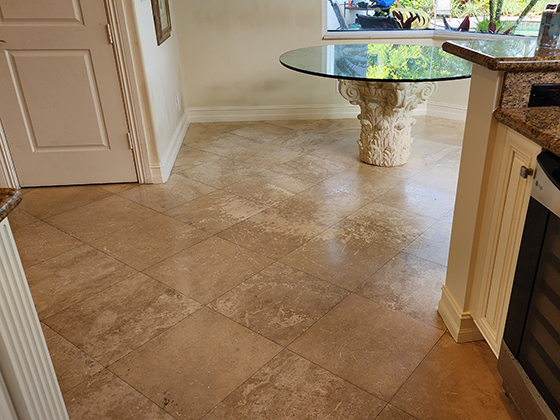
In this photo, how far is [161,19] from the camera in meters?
3.70

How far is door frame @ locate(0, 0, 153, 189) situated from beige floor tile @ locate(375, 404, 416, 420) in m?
2.40

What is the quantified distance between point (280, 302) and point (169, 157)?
1.94 metres

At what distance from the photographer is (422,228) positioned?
269 centimetres

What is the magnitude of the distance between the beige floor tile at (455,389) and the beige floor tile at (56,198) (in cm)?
237

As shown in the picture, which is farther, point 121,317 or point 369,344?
point 121,317

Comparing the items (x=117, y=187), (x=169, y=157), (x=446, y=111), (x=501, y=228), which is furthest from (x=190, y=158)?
(x=501, y=228)

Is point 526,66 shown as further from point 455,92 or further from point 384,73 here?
point 455,92

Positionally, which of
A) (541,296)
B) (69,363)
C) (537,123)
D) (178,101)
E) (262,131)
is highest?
(537,123)

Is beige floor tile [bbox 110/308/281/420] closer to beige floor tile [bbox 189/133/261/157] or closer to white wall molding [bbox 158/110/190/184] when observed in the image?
white wall molding [bbox 158/110/190/184]

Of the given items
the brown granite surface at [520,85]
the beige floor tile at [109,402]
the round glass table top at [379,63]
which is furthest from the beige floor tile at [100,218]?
the brown granite surface at [520,85]

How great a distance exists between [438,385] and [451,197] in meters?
1.67

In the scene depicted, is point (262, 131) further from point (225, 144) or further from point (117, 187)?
Result: point (117, 187)

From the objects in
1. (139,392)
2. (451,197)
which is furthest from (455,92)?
(139,392)

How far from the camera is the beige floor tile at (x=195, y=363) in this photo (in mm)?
1623
